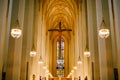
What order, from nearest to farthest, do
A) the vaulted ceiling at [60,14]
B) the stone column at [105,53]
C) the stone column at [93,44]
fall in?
the stone column at [105,53], the stone column at [93,44], the vaulted ceiling at [60,14]

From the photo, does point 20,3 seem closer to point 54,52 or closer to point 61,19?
point 61,19

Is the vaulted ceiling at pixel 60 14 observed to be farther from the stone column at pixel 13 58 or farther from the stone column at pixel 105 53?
the stone column at pixel 13 58

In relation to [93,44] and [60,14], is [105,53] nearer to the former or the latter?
[93,44]

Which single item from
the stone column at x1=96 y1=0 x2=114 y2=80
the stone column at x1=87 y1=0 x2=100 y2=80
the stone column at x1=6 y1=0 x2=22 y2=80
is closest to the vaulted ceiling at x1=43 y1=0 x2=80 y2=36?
the stone column at x1=87 y1=0 x2=100 y2=80

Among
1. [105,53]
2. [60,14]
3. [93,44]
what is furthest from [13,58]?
[60,14]

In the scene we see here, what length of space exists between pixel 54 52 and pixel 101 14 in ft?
105

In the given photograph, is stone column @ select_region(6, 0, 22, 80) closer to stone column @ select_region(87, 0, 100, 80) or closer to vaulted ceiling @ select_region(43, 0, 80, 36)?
stone column @ select_region(87, 0, 100, 80)

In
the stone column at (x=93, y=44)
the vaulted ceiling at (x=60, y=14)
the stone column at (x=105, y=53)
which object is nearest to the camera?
the stone column at (x=105, y=53)

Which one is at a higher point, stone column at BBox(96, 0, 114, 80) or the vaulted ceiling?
the vaulted ceiling

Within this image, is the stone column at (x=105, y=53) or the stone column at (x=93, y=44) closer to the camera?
the stone column at (x=105, y=53)

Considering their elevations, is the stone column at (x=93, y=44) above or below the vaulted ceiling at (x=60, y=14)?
below

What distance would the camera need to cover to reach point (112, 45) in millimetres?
13070

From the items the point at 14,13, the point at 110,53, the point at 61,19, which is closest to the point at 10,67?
the point at 14,13

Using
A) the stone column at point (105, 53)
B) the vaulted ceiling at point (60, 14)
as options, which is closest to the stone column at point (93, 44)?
the stone column at point (105, 53)
